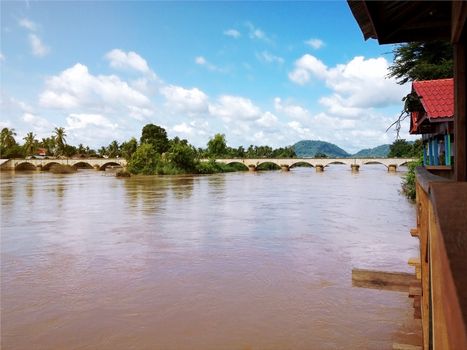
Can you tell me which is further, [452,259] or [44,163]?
[44,163]

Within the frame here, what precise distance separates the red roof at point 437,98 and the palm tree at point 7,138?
320 ft

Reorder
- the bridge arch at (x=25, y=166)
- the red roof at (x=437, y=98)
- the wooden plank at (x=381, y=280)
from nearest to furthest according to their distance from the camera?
the wooden plank at (x=381, y=280), the red roof at (x=437, y=98), the bridge arch at (x=25, y=166)

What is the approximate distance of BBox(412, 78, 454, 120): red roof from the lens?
8.22 metres

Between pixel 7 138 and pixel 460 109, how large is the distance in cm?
10250

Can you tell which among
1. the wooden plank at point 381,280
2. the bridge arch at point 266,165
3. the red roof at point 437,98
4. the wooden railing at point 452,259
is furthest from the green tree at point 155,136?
the wooden railing at point 452,259

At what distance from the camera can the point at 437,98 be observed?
878 cm

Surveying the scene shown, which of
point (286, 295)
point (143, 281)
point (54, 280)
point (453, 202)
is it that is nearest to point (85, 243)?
point (54, 280)

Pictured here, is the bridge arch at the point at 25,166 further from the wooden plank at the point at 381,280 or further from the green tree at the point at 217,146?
the wooden plank at the point at 381,280

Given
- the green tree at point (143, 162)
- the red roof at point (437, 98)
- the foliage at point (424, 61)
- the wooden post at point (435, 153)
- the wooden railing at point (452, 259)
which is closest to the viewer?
the wooden railing at point (452, 259)

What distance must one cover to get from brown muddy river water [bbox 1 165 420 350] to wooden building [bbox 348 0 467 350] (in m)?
1.79

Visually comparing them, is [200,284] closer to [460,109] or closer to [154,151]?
[460,109]

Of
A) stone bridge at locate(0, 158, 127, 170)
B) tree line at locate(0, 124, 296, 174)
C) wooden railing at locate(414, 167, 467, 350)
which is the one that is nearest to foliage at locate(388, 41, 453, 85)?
wooden railing at locate(414, 167, 467, 350)

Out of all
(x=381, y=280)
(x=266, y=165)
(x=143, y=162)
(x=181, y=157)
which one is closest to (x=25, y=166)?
(x=143, y=162)

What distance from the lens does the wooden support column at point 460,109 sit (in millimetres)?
3330
